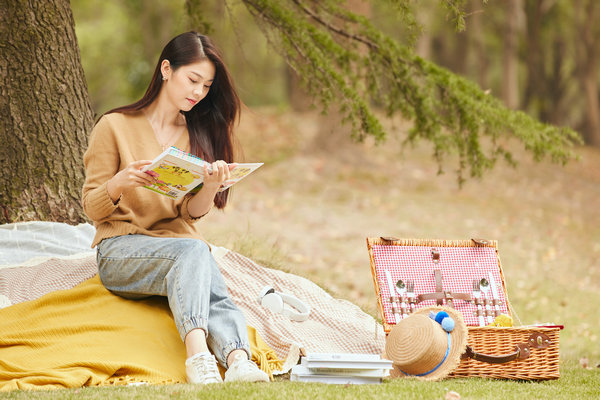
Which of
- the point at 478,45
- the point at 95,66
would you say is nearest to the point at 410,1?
the point at 478,45

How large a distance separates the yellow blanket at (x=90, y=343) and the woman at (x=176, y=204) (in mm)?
124

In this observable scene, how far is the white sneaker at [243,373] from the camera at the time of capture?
2.66 metres

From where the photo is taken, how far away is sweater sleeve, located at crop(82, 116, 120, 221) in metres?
3.00

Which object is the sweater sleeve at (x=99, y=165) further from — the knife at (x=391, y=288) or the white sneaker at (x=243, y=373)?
the knife at (x=391, y=288)

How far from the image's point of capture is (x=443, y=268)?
11.8 ft

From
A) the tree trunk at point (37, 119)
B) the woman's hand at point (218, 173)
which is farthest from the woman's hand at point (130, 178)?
the tree trunk at point (37, 119)

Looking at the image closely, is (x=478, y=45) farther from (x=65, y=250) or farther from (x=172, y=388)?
(x=172, y=388)

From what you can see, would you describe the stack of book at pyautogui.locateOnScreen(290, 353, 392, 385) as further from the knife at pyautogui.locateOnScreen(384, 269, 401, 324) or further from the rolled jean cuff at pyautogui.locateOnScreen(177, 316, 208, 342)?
the knife at pyautogui.locateOnScreen(384, 269, 401, 324)

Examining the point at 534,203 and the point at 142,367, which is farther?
the point at 534,203

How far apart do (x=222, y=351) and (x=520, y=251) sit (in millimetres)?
6361

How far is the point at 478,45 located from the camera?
607 inches

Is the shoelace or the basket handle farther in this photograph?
the basket handle

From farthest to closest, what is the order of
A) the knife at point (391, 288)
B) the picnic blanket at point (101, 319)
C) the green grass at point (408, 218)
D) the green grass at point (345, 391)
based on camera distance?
the green grass at point (408, 218), the knife at point (391, 288), the picnic blanket at point (101, 319), the green grass at point (345, 391)

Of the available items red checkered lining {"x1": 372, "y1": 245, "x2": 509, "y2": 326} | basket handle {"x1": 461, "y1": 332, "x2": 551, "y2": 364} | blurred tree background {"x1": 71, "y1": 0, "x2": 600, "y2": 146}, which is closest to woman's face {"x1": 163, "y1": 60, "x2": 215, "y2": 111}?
red checkered lining {"x1": 372, "y1": 245, "x2": 509, "y2": 326}
